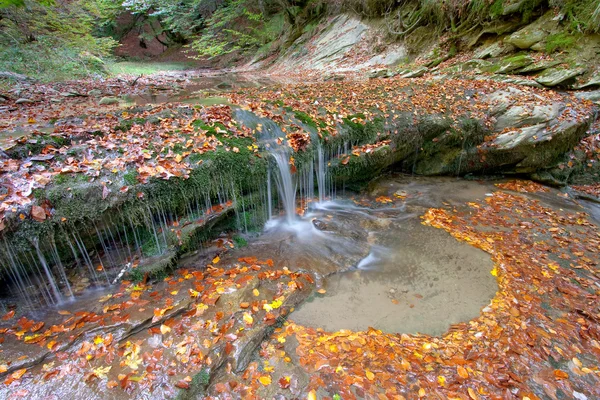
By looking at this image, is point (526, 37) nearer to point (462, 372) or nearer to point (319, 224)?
point (319, 224)

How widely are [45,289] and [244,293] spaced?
2.52 metres

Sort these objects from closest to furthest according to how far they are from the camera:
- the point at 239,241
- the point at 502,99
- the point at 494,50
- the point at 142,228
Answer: the point at 142,228 → the point at 239,241 → the point at 502,99 → the point at 494,50

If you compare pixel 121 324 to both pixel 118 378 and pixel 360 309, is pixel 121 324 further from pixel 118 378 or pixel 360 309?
pixel 360 309

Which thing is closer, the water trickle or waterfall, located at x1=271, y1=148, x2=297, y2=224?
the water trickle

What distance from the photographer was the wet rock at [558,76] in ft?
30.4

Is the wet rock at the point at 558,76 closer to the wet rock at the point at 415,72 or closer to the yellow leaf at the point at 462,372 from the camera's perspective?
the wet rock at the point at 415,72

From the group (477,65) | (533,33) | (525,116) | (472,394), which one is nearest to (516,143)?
(525,116)

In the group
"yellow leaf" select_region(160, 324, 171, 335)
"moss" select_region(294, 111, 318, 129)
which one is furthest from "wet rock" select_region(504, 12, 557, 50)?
"yellow leaf" select_region(160, 324, 171, 335)

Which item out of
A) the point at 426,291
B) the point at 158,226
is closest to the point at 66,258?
the point at 158,226

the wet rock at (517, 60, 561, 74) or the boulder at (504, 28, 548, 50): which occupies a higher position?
the boulder at (504, 28, 548, 50)

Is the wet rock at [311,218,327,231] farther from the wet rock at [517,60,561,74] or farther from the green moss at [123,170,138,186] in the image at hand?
the wet rock at [517,60,561,74]

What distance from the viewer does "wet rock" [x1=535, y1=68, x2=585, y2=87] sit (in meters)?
9.26

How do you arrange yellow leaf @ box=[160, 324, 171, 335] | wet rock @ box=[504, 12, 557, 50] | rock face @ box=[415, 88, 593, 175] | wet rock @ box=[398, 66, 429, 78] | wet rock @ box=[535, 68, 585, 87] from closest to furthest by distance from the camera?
1. yellow leaf @ box=[160, 324, 171, 335]
2. rock face @ box=[415, 88, 593, 175]
3. wet rock @ box=[535, 68, 585, 87]
4. wet rock @ box=[504, 12, 557, 50]
5. wet rock @ box=[398, 66, 429, 78]

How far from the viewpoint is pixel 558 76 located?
30.8ft
